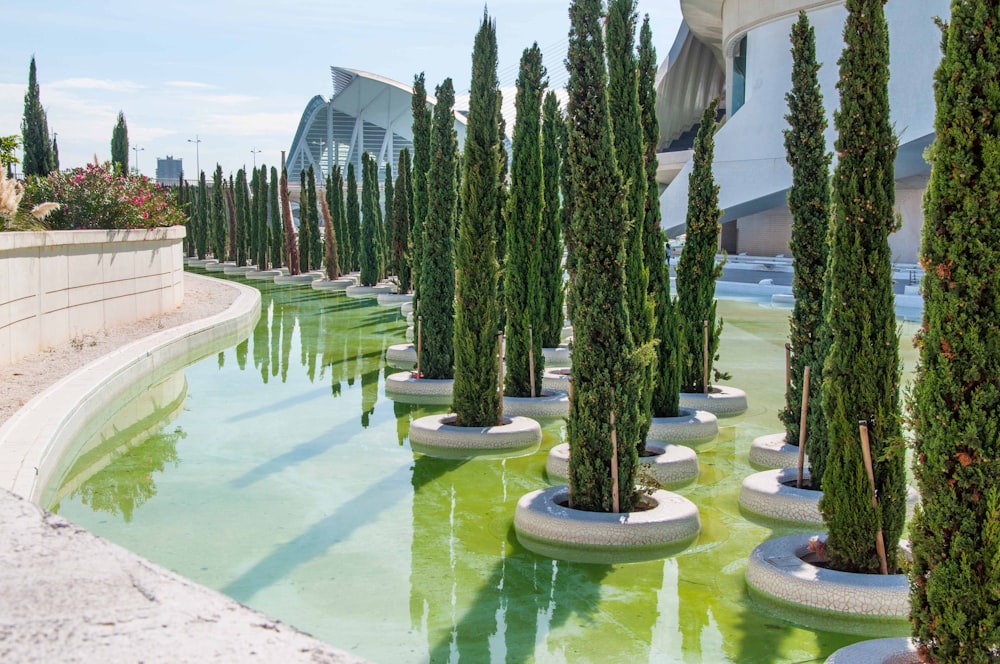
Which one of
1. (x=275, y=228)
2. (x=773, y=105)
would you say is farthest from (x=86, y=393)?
(x=773, y=105)

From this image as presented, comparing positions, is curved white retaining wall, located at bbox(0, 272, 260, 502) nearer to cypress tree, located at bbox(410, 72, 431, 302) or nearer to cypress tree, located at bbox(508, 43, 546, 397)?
cypress tree, located at bbox(410, 72, 431, 302)

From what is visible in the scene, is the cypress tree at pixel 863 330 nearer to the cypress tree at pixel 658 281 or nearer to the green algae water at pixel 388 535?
the green algae water at pixel 388 535

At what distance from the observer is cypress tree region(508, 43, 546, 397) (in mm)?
12156

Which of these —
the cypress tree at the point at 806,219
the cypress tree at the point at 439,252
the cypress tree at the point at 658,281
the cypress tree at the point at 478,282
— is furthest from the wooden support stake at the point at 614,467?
the cypress tree at the point at 439,252


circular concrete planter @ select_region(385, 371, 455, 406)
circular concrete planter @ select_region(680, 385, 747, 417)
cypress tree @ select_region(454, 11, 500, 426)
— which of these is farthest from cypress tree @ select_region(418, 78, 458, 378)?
circular concrete planter @ select_region(680, 385, 747, 417)

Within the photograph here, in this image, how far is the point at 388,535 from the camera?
750 cm

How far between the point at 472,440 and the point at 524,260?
9.94 ft

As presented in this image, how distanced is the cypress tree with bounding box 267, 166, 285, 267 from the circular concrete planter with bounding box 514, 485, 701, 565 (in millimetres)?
34478

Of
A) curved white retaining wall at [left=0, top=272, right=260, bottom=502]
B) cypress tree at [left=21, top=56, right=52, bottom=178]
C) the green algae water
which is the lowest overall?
the green algae water

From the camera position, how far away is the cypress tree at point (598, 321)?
7.30 meters

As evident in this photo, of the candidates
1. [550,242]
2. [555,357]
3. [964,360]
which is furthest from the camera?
[555,357]

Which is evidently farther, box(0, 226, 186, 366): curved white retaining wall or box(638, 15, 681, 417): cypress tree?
box(0, 226, 186, 366): curved white retaining wall

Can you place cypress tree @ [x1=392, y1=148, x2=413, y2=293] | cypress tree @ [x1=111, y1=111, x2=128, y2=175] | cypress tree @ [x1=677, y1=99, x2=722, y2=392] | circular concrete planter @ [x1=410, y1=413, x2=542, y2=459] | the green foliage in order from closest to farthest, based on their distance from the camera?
the green foliage
circular concrete planter @ [x1=410, y1=413, x2=542, y2=459]
cypress tree @ [x1=677, y1=99, x2=722, y2=392]
cypress tree @ [x1=392, y1=148, x2=413, y2=293]
cypress tree @ [x1=111, y1=111, x2=128, y2=175]

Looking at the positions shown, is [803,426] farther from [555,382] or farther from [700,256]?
[555,382]
